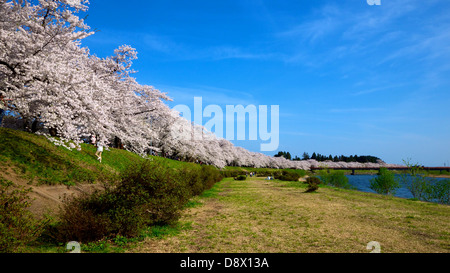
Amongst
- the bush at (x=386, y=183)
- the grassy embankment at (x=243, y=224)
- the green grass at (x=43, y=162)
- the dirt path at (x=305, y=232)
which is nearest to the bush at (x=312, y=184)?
the bush at (x=386, y=183)

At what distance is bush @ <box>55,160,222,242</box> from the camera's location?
7164mm

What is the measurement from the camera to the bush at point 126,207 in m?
7.16

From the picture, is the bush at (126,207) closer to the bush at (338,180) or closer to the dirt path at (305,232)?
the dirt path at (305,232)

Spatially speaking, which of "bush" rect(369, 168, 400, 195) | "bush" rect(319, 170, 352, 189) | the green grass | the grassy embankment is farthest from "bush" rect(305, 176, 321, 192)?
the green grass

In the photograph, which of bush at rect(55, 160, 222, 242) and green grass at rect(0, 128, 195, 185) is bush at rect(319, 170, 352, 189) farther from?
bush at rect(55, 160, 222, 242)

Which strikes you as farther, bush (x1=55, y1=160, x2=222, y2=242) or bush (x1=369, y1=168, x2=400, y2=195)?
bush (x1=369, y1=168, x2=400, y2=195)

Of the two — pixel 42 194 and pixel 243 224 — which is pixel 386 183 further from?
pixel 42 194

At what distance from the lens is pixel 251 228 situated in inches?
393

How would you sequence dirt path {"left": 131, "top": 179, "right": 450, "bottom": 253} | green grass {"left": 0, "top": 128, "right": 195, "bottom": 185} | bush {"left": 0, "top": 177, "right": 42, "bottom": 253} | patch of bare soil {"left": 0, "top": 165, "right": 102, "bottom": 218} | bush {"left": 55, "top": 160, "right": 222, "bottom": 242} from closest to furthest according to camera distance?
bush {"left": 0, "top": 177, "right": 42, "bottom": 253}, bush {"left": 55, "top": 160, "right": 222, "bottom": 242}, dirt path {"left": 131, "top": 179, "right": 450, "bottom": 253}, patch of bare soil {"left": 0, "top": 165, "right": 102, "bottom": 218}, green grass {"left": 0, "top": 128, "right": 195, "bottom": 185}

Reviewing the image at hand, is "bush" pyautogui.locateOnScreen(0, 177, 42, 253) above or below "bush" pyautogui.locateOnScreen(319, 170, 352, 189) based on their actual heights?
above
